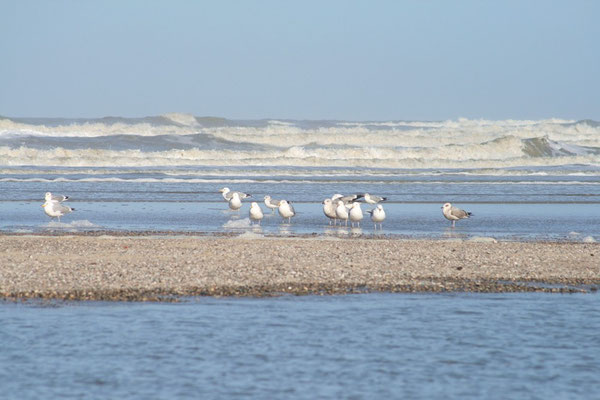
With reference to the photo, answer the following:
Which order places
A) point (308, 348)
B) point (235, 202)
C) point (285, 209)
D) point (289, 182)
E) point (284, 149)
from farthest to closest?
1. point (284, 149)
2. point (289, 182)
3. point (235, 202)
4. point (285, 209)
5. point (308, 348)

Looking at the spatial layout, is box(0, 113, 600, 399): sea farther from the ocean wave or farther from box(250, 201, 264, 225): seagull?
the ocean wave

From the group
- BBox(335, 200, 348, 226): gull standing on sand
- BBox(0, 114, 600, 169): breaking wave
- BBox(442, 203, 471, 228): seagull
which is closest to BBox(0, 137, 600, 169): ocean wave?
BBox(0, 114, 600, 169): breaking wave

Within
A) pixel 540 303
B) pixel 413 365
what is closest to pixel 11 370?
pixel 413 365

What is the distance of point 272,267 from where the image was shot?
507 inches

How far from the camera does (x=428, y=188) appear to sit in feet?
98.8

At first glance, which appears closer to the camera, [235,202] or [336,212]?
[336,212]

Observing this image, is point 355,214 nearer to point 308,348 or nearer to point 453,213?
point 453,213

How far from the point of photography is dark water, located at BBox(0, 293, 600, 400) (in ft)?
25.7

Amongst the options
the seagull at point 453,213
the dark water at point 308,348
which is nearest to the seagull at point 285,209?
the seagull at point 453,213

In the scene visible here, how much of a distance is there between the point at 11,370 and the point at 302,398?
2.48m

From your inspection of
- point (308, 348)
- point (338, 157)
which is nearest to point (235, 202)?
point (308, 348)

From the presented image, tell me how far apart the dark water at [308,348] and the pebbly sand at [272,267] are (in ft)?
1.84

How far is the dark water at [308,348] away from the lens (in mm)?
7820

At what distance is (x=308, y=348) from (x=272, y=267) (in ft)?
13.0
